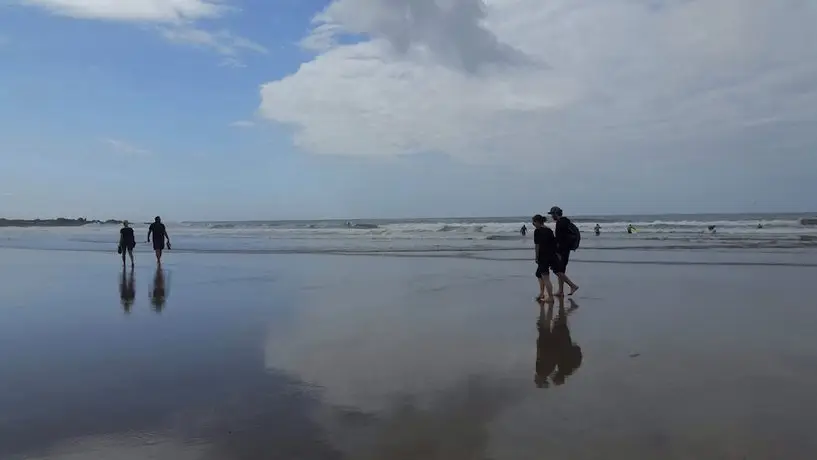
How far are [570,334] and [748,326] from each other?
8.51 feet

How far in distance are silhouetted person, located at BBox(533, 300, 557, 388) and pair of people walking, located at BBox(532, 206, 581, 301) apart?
4.38ft

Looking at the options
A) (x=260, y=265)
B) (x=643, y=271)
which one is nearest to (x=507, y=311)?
(x=643, y=271)

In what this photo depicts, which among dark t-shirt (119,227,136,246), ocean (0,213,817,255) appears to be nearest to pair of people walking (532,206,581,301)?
ocean (0,213,817,255)

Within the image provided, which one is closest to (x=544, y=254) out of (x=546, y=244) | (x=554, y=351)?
(x=546, y=244)

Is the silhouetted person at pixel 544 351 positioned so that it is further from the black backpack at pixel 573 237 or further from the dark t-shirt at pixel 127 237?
the dark t-shirt at pixel 127 237

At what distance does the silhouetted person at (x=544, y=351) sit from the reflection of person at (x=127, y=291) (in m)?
6.65

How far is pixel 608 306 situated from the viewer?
10.3 m

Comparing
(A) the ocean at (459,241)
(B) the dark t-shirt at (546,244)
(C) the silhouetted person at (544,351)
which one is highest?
(B) the dark t-shirt at (546,244)

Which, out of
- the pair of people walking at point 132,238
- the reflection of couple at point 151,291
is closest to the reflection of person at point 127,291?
the reflection of couple at point 151,291

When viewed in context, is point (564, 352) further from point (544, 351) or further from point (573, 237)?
point (573, 237)

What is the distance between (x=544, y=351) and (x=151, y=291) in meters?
8.87

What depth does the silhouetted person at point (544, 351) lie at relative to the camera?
5.94 m

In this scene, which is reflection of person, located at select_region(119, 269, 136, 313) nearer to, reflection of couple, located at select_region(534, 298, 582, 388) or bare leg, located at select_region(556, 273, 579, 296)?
reflection of couple, located at select_region(534, 298, 582, 388)

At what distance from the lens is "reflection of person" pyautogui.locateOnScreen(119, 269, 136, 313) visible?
1079 cm
